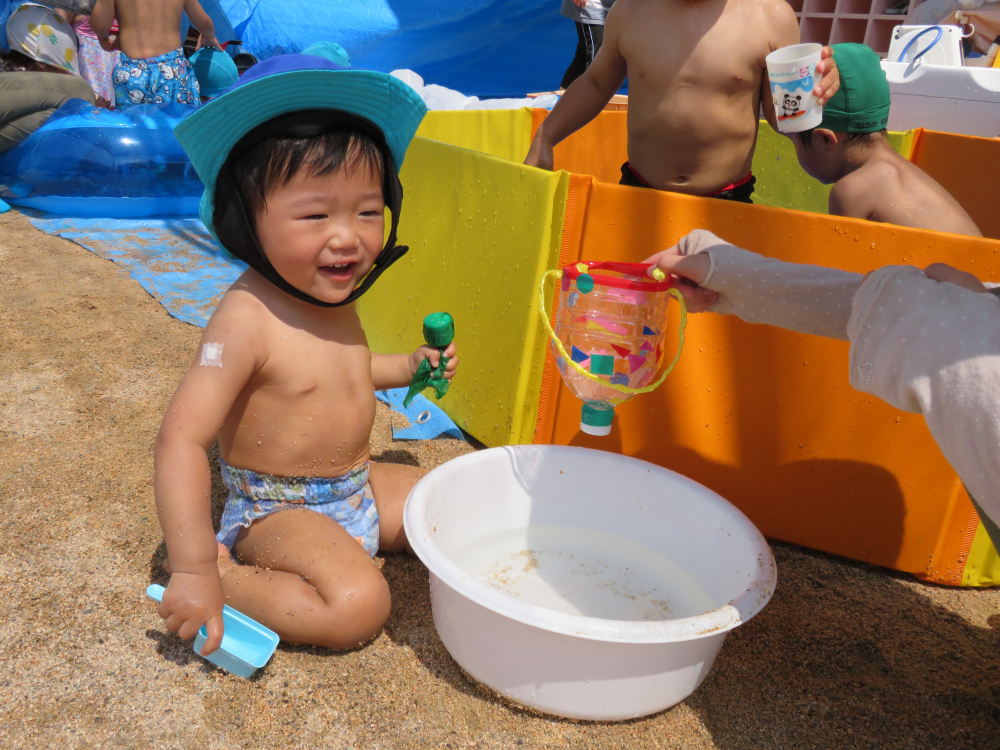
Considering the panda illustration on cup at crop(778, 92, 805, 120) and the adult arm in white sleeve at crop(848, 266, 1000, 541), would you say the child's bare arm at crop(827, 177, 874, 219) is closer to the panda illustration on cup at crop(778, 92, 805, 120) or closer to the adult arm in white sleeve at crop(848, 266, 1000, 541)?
the panda illustration on cup at crop(778, 92, 805, 120)

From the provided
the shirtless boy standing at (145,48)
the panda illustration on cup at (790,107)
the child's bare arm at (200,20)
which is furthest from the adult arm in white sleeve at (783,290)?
the child's bare arm at (200,20)

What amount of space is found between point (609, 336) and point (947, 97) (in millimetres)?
2646

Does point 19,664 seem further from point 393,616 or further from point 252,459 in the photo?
point 393,616

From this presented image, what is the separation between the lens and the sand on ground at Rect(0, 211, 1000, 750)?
53.1 inches

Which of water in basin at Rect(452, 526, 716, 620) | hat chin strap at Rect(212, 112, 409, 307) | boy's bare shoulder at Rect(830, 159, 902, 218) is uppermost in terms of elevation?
hat chin strap at Rect(212, 112, 409, 307)

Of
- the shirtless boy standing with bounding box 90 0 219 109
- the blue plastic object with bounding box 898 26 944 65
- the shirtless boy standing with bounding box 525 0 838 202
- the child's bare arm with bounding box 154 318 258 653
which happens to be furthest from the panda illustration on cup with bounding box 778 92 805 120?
the shirtless boy standing with bounding box 90 0 219 109

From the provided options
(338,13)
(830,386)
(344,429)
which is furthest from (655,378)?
(338,13)

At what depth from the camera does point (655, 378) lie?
194 centimetres

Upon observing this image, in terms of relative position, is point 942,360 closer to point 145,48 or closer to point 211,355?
point 211,355

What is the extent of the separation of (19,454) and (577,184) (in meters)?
1.72

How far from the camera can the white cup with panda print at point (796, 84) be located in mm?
1843

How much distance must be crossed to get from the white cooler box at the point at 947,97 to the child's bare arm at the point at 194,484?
3.19 metres

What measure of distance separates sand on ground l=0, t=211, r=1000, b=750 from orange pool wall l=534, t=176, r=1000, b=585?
0.40ft

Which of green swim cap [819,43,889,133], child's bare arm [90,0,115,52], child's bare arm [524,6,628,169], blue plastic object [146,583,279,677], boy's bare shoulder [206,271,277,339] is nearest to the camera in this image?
blue plastic object [146,583,279,677]
